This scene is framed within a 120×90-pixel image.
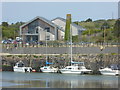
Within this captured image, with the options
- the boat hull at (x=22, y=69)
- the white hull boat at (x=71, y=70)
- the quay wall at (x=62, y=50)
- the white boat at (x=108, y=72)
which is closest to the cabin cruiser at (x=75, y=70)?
the white hull boat at (x=71, y=70)

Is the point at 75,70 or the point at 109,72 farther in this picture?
the point at 75,70

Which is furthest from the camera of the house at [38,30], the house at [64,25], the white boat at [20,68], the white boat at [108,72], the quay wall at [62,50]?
the house at [64,25]

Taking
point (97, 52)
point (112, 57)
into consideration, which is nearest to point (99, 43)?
point (97, 52)

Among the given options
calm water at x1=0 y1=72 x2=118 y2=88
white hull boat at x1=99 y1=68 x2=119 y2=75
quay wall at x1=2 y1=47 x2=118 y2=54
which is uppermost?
quay wall at x1=2 y1=47 x2=118 y2=54

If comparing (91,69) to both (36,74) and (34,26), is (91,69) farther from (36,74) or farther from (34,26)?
(34,26)

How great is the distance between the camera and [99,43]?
42156 mm

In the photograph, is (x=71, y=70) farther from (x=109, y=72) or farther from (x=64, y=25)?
(x=64, y=25)

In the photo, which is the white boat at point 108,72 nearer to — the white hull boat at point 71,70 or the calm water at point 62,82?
the calm water at point 62,82

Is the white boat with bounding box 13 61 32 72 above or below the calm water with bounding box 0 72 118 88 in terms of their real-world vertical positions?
Answer: above

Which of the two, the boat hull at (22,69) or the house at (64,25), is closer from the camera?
the boat hull at (22,69)

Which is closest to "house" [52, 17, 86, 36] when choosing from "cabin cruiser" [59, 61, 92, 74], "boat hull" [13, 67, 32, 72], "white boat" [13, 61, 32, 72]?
"white boat" [13, 61, 32, 72]

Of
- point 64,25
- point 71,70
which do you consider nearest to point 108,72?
point 71,70

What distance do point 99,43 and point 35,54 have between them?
5.99 meters

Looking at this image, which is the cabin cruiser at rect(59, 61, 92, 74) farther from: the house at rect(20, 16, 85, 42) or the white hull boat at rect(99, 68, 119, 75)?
the house at rect(20, 16, 85, 42)
